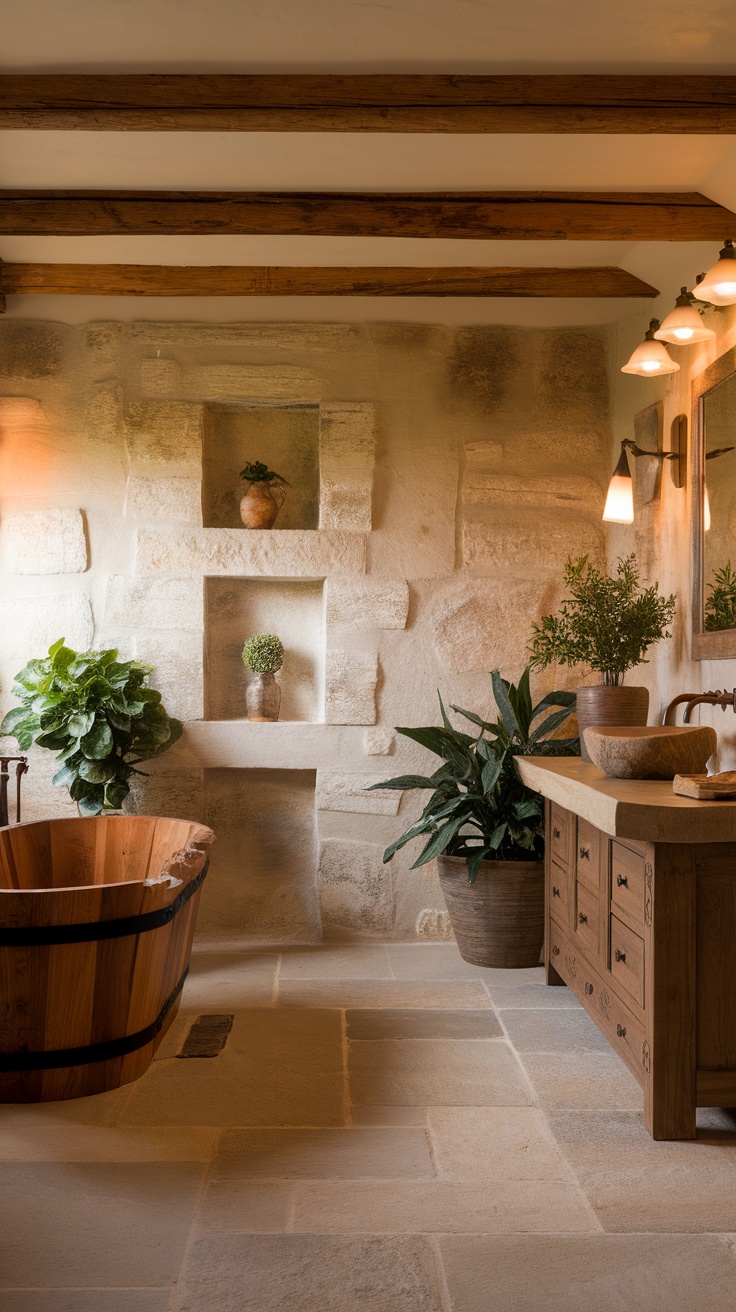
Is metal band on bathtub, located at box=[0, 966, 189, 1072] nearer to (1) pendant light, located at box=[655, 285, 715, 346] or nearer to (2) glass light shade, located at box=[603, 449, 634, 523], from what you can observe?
(2) glass light shade, located at box=[603, 449, 634, 523]

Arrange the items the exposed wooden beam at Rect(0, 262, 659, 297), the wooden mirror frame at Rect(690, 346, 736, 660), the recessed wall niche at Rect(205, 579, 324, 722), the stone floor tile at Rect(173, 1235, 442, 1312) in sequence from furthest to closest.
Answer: the recessed wall niche at Rect(205, 579, 324, 722), the exposed wooden beam at Rect(0, 262, 659, 297), the wooden mirror frame at Rect(690, 346, 736, 660), the stone floor tile at Rect(173, 1235, 442, 1312)

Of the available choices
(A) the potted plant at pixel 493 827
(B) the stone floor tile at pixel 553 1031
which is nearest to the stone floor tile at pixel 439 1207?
(B) the stone floor tile at pixel 553 1031

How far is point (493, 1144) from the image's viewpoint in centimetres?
234

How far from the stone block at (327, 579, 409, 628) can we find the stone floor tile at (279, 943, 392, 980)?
1.28m

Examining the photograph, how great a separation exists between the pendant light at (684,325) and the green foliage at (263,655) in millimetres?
1917

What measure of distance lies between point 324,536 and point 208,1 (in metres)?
2.11

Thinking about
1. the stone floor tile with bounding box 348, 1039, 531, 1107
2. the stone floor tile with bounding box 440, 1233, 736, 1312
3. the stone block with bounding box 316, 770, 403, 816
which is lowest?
the stone floor tile with bounding box 348, 1039, 531, 1107

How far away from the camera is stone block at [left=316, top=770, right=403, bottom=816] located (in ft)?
13.6

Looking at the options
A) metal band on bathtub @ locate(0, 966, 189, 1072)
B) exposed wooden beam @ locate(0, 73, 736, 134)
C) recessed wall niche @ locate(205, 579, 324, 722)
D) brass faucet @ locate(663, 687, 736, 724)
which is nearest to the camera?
metal band on bathtub @ locate(0, 966, 189, 1072)

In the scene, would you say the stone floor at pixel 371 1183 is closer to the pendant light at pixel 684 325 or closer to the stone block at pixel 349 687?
the stone block at pixel 349 687

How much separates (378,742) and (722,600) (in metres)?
1.56

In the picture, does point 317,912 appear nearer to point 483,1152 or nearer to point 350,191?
point 483,1152

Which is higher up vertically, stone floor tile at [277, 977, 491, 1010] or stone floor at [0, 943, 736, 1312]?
stone floor at [0, 943, 736, 1312]

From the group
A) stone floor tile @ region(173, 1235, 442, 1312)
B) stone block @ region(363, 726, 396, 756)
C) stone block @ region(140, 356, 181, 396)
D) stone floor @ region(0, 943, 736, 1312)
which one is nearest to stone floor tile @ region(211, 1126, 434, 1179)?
stone floor @ region(0, 943, 736, 1312)
